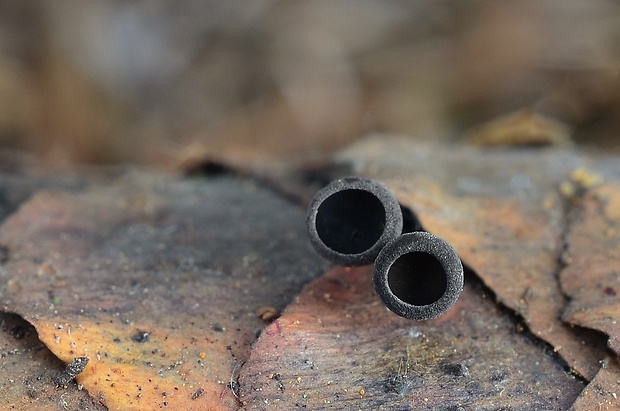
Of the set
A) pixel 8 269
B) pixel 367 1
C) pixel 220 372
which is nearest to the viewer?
pixel 220 372

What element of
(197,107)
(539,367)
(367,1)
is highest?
(539,367)

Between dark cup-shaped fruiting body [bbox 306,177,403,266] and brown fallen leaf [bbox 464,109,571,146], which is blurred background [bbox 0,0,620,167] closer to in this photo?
brown fallen leaf [bbox 464,109,571,146]

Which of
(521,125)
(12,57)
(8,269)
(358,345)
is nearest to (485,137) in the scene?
(521,125)

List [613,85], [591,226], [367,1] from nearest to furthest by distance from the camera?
[591,226] < [613,85] < [367,1]

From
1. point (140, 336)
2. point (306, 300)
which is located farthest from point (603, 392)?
point (140, 336)

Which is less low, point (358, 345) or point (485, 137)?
point (358, 345)

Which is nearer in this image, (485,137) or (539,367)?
(539,367)

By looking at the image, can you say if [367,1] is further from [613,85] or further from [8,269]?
[8,269]

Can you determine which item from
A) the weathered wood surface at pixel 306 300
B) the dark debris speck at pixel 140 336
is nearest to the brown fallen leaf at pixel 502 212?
the weathered wood surface at pixel 306 300
